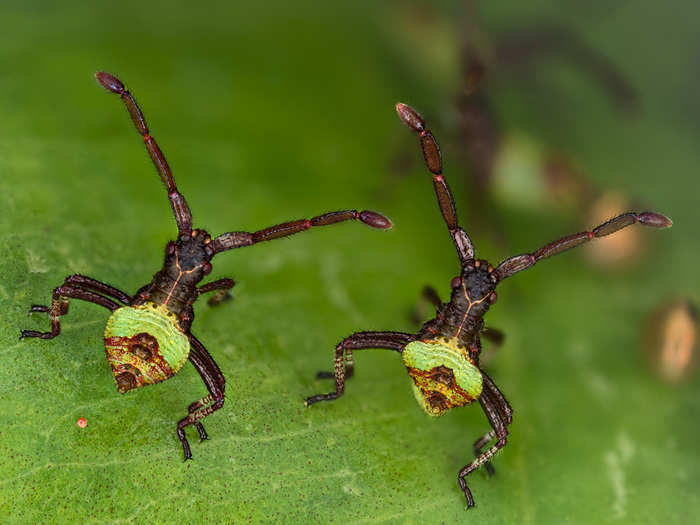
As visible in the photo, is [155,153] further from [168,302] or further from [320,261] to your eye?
[320,261]

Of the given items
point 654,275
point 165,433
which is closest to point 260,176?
point 165,433

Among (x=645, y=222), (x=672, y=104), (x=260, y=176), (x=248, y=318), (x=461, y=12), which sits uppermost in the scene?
(x=461, y=12)

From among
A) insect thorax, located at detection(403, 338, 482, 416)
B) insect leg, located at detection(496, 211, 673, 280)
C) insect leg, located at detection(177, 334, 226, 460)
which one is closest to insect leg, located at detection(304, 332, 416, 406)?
insect thorax, located at detection(403, 338, 482, 416)

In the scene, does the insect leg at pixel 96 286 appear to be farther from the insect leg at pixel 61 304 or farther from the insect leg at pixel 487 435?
the insect leg at pixel 487 435

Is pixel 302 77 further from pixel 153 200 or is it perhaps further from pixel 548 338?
pixel 548 338

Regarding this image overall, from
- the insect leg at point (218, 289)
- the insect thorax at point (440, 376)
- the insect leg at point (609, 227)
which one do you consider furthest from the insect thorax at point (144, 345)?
the insect leg at point (609, 227)

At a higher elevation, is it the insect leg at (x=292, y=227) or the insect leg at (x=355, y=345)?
the insect leg at (x=292, y=227)

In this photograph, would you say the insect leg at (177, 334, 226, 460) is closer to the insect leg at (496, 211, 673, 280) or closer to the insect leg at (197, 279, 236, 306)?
the insect leg at (197, 279, 236, 306)
